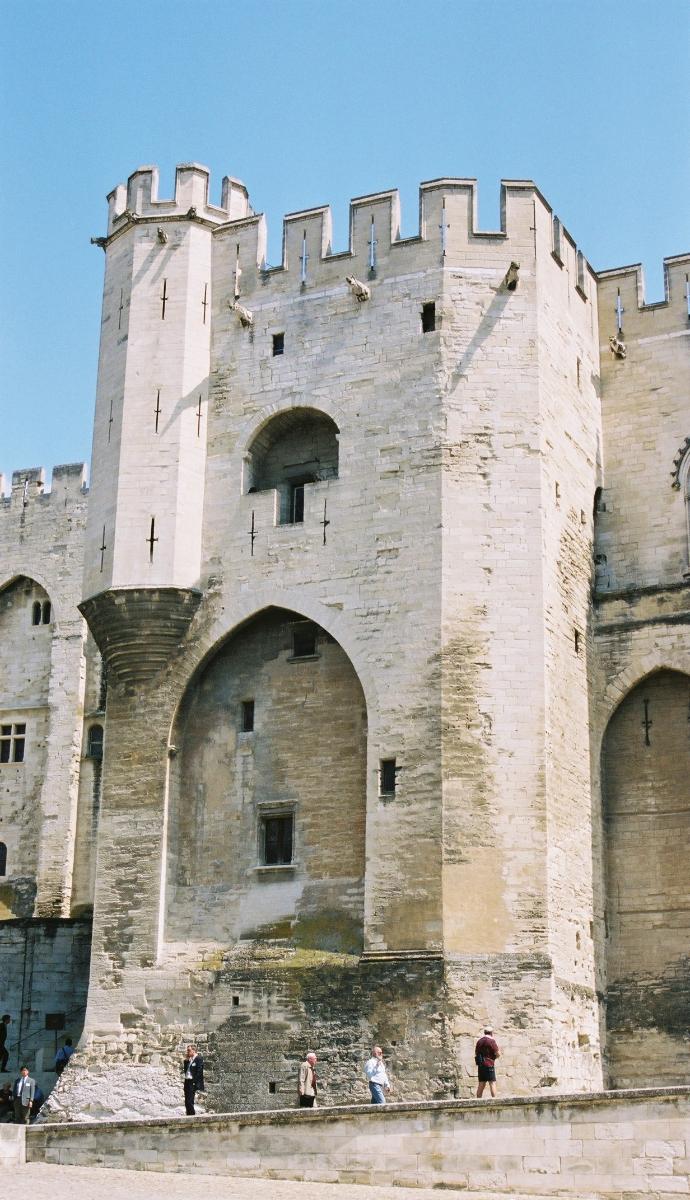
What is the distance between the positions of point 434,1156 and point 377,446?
965cm

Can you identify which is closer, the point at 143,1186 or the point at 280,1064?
the point at 143,1186

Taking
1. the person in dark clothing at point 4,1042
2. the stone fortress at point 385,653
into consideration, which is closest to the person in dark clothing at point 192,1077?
the stone fortress at point 385,653

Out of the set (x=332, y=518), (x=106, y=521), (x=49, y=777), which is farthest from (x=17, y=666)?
(x=332, y=518)

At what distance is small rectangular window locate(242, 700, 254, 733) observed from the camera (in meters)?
22.2

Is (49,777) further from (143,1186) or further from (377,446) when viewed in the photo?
(143,1186)

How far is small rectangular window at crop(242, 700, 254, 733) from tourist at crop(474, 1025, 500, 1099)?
599cm

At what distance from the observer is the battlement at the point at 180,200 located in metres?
23.9

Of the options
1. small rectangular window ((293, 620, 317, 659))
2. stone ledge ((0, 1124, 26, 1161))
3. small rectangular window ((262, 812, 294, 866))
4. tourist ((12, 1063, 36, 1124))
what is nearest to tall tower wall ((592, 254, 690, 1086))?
small rectangular window ((293, 620, 317, 659))

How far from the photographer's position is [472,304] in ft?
71.8

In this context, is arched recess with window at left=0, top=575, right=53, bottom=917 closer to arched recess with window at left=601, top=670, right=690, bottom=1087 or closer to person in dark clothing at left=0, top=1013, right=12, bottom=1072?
person in dark clothing at left=0, top=1013, right=12, bottom=1072

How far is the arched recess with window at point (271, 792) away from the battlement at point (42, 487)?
1103 centimetres

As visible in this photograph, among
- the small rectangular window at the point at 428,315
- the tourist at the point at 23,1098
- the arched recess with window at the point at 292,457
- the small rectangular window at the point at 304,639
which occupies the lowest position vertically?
the tourist at the point at 23,1098

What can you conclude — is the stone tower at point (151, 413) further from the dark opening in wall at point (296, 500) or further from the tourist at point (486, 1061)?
the tourist at point (486, 1061)

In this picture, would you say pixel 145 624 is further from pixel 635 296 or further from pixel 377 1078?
pixel 635 296
